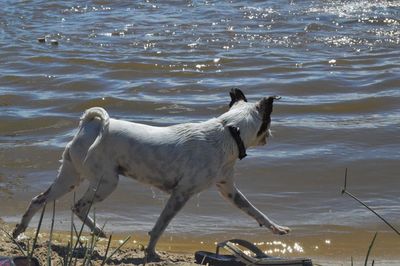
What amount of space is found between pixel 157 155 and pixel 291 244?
58.3 inches

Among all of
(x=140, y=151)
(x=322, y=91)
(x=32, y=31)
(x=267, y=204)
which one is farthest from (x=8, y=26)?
(x=140, y=151)

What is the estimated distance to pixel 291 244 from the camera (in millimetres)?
7289

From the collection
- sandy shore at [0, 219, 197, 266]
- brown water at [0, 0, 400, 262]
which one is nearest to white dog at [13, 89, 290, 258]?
sandy shore at [0, 219, 197, 266]

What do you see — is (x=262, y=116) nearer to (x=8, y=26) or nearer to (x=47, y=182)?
(x=47, y=182)

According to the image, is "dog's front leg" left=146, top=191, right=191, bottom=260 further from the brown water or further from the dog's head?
the brown water

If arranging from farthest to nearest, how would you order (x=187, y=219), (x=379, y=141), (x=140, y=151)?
(x=379, y=141) → (x=187, y=219) → (x=140, y=151)

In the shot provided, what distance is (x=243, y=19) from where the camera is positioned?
65.4 ft

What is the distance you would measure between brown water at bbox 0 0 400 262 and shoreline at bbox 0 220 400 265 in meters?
0.05

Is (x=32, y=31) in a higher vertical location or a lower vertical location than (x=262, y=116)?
lower

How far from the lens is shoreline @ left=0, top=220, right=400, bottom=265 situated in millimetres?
6852

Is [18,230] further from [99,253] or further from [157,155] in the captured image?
[157,155]

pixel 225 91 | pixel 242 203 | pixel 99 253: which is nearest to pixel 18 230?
pixel 99 253

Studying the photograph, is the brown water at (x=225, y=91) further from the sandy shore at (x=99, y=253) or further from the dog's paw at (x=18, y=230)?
the dog's paw at (x=18, y=230)

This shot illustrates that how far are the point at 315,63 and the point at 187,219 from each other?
771 cm
